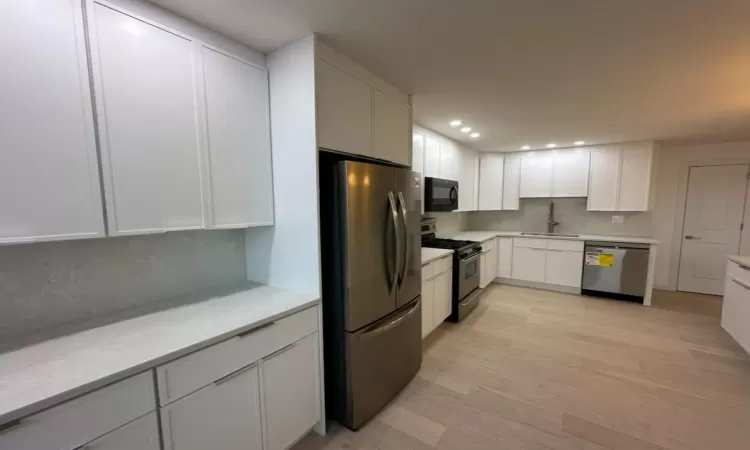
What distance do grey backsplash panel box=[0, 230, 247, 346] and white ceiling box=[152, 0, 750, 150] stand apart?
1248mm

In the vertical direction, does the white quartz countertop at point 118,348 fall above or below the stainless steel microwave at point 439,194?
below

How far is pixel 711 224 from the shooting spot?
453 cm

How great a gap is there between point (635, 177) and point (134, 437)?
19.7 feet

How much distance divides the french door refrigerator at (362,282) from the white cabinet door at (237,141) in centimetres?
41

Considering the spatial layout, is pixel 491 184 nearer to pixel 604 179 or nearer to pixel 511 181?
pixel 511 181

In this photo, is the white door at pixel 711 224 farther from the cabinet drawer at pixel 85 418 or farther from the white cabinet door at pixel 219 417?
the cabinet drawer at pixel 85 418

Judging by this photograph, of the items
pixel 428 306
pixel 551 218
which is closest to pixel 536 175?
pixel 551 218

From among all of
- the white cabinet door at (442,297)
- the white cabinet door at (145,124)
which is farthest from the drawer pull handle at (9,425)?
the white cabinet door at (442,297)

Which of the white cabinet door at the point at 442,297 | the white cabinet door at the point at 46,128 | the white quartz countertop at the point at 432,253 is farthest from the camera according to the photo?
the white cabinet door at the point at 442,297

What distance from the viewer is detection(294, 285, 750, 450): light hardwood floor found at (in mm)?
1891

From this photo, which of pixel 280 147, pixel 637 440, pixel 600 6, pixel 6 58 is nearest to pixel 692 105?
pixel 600 6

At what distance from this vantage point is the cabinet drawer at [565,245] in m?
4.58

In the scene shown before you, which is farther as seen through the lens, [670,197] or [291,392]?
[670,197]

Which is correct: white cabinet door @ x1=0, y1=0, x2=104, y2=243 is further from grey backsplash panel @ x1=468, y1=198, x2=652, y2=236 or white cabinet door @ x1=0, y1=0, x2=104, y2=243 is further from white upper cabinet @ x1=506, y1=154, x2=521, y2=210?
grey backsplash panel @ x1=468, y1=198, x2=652, y2=236
